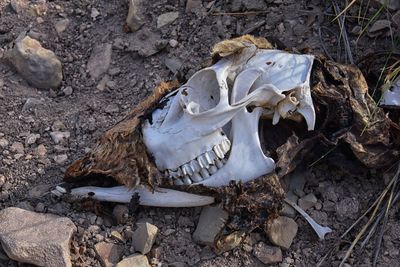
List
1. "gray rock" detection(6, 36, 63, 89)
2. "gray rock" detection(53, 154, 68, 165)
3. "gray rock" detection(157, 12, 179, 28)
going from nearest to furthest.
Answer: "gray rock" detection(53, 154, 68, 165) → "gray rock" detection(6, 36, 63, 89) → "gray rock" detection(157, 12, 179, 28)

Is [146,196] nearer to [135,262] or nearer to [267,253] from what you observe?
[135,262]

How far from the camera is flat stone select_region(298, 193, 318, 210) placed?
264 cm

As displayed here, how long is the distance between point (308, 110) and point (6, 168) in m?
1.19

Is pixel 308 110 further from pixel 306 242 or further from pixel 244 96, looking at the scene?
pixel 306 242

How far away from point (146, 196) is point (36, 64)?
919mm

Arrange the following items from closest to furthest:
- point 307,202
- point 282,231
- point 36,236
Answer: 1. point 36,236
2. point 282,231
3. point 307,202

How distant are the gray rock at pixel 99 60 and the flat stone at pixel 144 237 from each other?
935 mm

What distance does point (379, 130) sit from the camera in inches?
102

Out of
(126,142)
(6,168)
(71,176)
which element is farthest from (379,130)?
(6,168)

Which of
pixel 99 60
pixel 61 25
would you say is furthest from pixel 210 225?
pixel 61 25

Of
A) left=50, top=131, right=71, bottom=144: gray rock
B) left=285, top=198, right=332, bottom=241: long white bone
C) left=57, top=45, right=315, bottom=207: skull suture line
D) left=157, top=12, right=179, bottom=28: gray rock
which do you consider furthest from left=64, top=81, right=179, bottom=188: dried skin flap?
left=157, top=12, right=179, bottom=28: gray rock

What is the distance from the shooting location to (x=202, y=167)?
2486mm

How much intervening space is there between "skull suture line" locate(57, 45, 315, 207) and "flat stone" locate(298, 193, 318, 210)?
0.25 m

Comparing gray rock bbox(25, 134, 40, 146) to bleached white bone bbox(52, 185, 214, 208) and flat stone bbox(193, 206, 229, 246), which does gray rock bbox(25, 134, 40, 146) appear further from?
flat stone bbox(193, 206, 229, 246)
